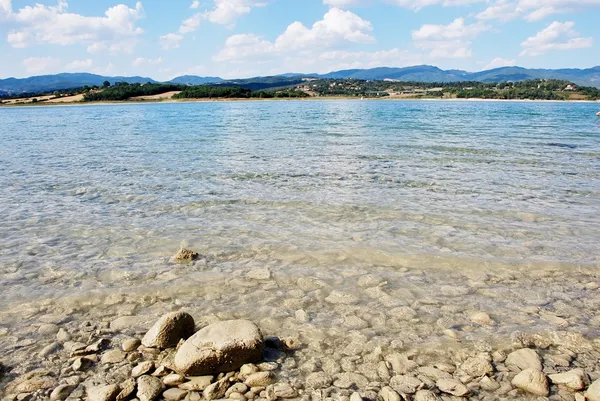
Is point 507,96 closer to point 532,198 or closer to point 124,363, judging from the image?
point 532,198

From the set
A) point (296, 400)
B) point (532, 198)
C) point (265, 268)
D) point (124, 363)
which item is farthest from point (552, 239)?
point (124, 363)

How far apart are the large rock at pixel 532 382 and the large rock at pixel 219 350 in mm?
2765

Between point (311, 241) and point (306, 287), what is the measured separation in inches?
81.4

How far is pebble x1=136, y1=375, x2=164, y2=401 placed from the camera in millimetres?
4242

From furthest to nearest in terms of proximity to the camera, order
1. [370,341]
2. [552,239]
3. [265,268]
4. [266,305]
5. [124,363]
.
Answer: [552,239] < [265,268] < [266,305] < [370,341] < [124,363]

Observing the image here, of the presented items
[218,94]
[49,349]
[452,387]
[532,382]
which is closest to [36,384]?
[49,349]

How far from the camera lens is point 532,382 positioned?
4.38 meters

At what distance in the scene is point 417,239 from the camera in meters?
8.86

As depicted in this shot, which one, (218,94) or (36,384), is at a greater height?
(218,94)

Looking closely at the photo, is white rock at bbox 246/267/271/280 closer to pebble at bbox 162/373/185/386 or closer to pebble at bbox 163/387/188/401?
pebble at bbox 162/373/185/386

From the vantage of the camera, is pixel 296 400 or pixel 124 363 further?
pixel 124 363

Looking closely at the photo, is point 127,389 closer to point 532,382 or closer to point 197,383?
point 197,383

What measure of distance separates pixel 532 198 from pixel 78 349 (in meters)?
11.8

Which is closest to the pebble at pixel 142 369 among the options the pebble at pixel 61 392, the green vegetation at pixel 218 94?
the pebble at pixel 61 392
